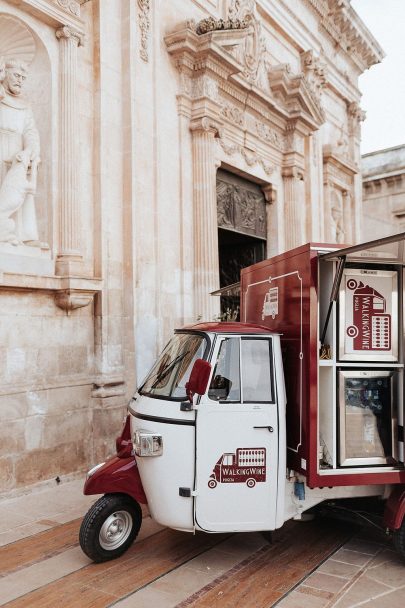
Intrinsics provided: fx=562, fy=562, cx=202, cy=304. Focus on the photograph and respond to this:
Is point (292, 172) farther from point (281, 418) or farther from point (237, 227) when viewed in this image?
point (281, 418)

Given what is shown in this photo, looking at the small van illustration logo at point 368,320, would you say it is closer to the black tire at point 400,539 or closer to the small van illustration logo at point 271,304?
the small van illustration logo at point 271,304

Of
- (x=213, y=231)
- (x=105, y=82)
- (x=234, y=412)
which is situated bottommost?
(x=234, y=412)

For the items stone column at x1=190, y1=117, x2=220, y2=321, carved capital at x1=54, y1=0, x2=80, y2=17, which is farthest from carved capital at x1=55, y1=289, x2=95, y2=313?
carved capital at x1=54, y1=0, x2=80, y2=17

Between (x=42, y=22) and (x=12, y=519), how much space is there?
20.2ft

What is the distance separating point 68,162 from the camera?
7.46m

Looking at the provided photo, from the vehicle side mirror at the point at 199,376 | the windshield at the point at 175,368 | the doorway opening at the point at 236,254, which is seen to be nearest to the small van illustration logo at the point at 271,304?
the windshield at the point at 175,368

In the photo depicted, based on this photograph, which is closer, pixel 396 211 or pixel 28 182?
pixel 28 182

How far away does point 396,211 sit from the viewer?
73.4ft

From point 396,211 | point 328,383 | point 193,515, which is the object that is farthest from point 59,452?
point 396,211

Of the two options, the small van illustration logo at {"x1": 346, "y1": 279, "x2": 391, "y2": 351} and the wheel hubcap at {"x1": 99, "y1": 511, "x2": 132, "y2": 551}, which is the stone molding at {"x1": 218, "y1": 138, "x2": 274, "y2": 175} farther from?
the wheel hubcap at {"x1": 99, "y1": 511, "x2": 132, "y2": 551}

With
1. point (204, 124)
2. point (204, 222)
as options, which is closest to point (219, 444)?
point (204, 222)

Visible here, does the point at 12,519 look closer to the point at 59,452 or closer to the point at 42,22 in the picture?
the point at 59,452

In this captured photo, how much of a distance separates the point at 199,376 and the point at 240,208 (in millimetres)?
8102

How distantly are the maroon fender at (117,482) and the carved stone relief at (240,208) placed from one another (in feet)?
23.1
